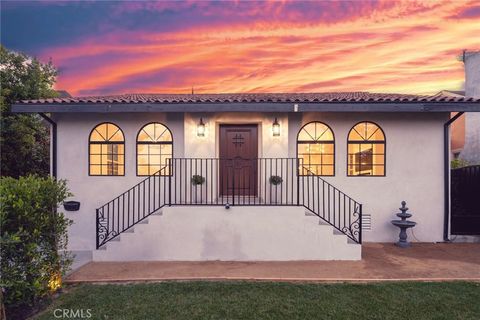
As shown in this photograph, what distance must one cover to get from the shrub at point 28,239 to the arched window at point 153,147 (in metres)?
3.31

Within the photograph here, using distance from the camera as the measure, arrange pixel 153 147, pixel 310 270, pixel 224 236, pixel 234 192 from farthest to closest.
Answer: pixel 153 147, pixel 234 192, pixel 224 236, pixel 310 270

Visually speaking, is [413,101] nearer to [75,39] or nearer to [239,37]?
[239,37]

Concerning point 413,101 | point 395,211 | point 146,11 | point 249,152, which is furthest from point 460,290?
point 146,11

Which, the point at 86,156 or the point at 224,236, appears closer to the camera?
the point at 224,236

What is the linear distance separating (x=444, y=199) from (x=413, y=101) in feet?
9.06

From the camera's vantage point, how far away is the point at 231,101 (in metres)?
6.59

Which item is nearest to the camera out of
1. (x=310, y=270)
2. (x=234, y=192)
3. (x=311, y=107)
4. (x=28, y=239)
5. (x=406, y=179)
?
(x=28, y=239)

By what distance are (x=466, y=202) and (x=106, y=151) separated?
9.73 meters

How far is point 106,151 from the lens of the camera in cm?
754

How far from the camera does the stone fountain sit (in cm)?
672

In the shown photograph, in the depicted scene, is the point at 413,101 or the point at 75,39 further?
the point at 75,39

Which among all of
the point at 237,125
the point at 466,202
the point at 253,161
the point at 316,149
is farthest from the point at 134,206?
the point at 466,202

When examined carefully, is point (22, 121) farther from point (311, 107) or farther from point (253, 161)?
point (311, 107)

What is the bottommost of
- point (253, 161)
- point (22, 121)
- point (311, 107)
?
point (253, 161)
